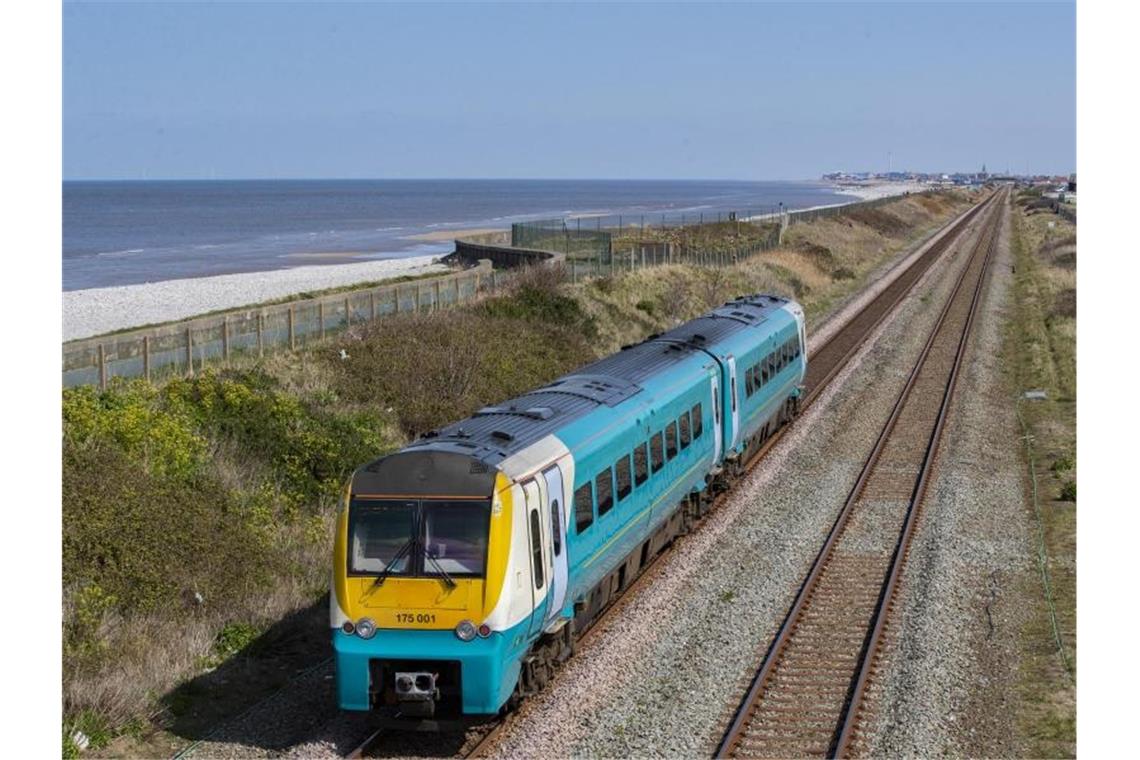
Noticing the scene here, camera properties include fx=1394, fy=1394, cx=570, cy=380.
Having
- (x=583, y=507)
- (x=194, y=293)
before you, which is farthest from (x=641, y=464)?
(x=194, y=293)

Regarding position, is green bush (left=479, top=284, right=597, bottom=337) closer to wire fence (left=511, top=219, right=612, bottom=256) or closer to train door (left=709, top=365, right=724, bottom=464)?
train door (left=709, top=365, right=724, bottom=464)

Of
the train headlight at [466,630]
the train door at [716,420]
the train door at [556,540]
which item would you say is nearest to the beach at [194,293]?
the train door at [716,420]

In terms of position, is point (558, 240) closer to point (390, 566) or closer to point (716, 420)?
point (716, 420)

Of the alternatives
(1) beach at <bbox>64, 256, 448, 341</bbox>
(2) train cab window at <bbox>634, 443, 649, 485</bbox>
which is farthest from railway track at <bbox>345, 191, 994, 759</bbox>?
(1) beach at <bbox>64, 256, 448, 341</bbox>

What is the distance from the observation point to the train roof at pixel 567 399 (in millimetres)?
13656

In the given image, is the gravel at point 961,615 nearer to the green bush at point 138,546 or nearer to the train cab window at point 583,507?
the train cab window at point 583,507

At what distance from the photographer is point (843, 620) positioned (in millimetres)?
16625

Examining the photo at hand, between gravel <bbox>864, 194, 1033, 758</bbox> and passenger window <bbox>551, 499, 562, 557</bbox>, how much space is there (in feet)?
11.2

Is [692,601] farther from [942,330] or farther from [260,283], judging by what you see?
[260,283]

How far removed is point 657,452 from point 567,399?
185 centimetres

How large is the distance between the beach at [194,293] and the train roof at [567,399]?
2213 cm

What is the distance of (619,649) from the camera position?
15289 mm

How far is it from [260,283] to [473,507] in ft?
171

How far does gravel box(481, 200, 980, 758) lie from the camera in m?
13.1
